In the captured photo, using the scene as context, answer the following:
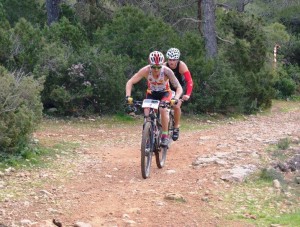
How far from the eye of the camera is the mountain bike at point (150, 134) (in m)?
7.45

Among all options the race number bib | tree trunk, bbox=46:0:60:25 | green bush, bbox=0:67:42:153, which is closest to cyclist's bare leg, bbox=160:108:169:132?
the race number bib

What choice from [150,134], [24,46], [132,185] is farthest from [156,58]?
[24,46]

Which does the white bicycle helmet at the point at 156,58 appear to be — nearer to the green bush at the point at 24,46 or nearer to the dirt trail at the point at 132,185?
the dirt trail at the point at 132,185

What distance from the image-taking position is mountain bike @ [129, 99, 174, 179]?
24.4 feet

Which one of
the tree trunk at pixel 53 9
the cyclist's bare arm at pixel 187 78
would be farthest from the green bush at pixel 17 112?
the tree trunk at pixel 53 9

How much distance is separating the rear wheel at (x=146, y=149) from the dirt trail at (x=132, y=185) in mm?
143

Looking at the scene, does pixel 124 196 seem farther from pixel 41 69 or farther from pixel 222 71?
pixel 222 71

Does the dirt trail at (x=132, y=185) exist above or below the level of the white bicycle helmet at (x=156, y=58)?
below

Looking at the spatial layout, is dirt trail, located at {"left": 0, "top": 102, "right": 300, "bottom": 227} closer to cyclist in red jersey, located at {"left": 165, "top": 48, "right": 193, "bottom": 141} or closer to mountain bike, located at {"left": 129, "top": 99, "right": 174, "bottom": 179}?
mountain bike, located at {"left": 129, "top": 99, "right": 174, "bottom": 179}

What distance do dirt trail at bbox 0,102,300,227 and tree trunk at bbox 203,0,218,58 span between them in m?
6.12

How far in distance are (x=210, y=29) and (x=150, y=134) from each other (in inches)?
395

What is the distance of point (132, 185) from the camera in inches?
281

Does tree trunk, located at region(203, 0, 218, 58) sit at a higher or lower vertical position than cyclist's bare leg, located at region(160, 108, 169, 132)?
higher

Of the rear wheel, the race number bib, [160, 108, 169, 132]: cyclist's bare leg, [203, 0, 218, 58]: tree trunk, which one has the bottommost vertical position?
the rear wheel
